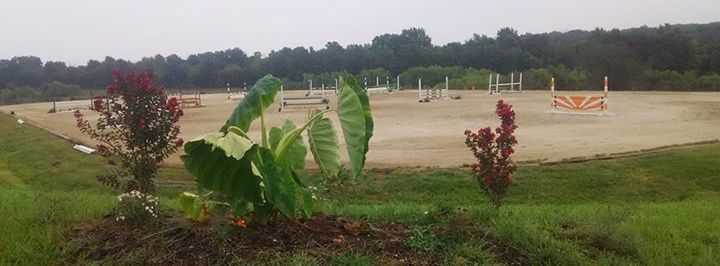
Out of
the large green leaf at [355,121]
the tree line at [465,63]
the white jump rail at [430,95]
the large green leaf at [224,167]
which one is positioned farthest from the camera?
the tree line at [465,63]

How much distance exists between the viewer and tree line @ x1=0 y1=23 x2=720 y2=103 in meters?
46.6

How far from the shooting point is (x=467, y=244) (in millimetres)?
3551

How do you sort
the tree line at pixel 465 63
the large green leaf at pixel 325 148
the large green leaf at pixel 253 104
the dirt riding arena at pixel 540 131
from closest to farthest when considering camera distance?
the large green leaf at pixel 253 104
the large green leaf at pixel 325 148
the dirt riding arena at pixel 540 131
the tree line at pixel 465 63

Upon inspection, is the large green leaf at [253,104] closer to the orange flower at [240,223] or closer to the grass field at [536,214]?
the orange flower at [240,223]

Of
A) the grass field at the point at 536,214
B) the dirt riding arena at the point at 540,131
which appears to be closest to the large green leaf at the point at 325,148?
the grass field at the point at 536,214

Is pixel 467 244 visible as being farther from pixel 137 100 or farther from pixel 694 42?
pixel 694 42

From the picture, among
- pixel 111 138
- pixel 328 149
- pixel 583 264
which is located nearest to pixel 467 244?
pixel 583 264

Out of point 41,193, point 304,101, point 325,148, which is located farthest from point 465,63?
point 325,148

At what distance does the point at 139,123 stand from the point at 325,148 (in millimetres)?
3314

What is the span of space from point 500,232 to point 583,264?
0.48 m

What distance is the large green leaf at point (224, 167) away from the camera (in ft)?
10.9

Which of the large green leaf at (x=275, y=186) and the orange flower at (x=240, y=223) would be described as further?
the orange flower at (x=240, y=223)

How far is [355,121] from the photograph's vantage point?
3.61 metres

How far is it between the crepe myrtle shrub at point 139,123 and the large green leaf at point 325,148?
3.01m
